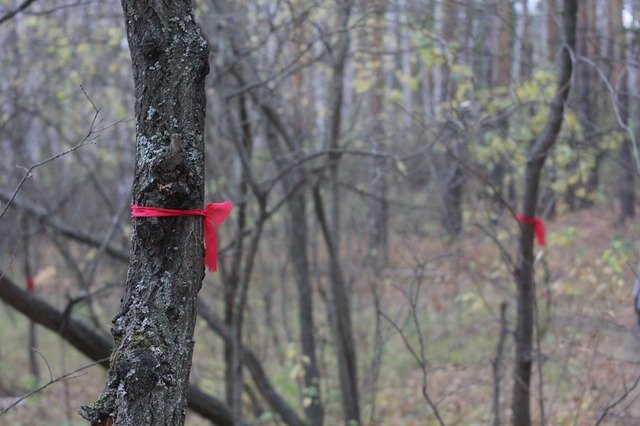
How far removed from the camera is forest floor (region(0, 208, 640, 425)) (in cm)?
554

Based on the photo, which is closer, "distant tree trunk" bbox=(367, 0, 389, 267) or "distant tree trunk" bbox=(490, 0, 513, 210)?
"distant tree trunk" bbox=(490, 0, 513, 210)

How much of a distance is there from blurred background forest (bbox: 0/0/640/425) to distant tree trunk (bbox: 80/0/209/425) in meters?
0.35

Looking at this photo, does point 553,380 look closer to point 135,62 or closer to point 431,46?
point 431,46

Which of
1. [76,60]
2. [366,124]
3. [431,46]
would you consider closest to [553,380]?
[366,124]

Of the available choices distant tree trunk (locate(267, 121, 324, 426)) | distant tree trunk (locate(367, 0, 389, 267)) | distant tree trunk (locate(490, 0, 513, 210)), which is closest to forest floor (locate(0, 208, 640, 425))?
distant tree trunk (locate(267, 121, 324, 426))

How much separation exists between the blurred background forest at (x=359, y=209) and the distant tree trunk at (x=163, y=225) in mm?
351

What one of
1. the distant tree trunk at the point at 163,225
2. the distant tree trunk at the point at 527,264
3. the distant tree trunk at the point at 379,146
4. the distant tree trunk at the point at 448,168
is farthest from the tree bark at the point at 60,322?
the distant tree trunk at the point at 448,168

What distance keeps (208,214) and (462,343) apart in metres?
7.73

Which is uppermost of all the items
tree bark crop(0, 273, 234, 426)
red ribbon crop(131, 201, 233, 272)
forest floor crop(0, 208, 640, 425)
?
red ribbon crop(131, 201, 233, 272)

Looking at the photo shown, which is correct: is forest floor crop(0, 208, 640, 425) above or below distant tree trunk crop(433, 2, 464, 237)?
below

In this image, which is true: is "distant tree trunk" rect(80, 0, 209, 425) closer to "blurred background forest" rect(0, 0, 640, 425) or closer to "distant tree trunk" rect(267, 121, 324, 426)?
"blurred background forest" rect(0, 0, 640, 425)

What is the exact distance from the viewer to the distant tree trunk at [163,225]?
1.75m

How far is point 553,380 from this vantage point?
7855 mm

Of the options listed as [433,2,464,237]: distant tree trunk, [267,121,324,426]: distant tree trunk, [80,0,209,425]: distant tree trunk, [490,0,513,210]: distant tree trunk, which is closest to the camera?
[80,0,209,425]: distant tree trunk
